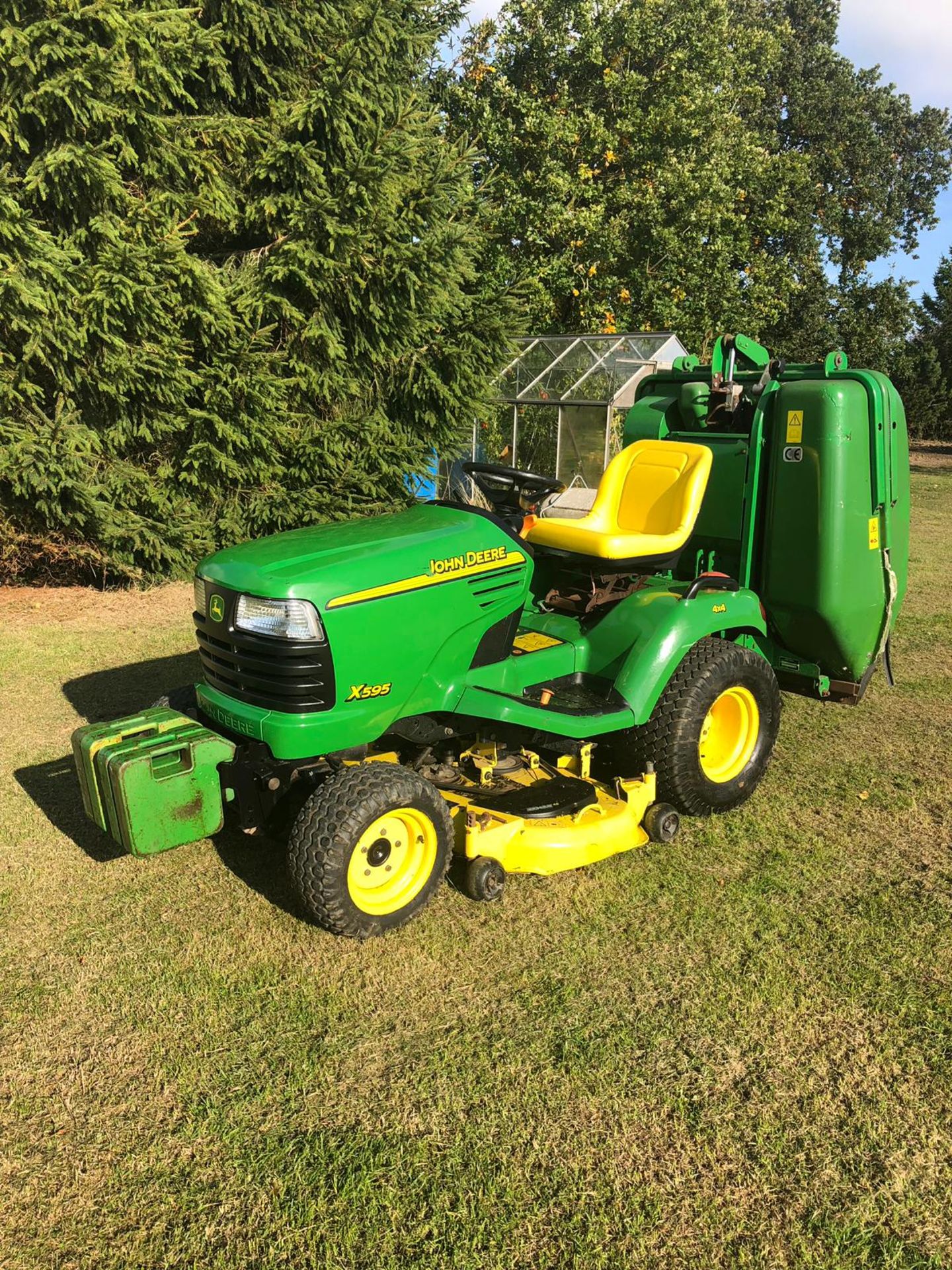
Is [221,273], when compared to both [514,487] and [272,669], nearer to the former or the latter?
[514,487]

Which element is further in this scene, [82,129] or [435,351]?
[435,351]

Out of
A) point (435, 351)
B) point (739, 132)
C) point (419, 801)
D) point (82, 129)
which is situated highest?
point (739, 132)

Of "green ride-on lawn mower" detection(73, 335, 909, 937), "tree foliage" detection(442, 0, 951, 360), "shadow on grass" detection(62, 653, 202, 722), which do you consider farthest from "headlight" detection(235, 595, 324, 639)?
"tree foliage" detection(442, 0, 951, 360)

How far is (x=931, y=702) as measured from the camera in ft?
19.2

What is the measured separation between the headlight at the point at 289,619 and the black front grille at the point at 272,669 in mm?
26

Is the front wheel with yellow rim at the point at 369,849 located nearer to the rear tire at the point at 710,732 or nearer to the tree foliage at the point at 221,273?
the rear tire at the point at 710,732

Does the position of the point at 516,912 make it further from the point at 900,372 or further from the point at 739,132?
the point at 900,372

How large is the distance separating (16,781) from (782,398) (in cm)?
412

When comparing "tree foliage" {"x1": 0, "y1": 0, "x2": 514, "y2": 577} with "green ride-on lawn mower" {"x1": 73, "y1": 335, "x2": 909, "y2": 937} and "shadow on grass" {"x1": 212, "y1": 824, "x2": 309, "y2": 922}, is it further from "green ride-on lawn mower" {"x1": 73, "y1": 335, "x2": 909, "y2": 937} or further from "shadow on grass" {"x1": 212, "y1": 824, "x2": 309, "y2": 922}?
"shadow on grass" {"x1": 212, "y1": 824, "x2": 309, "y2": 922}

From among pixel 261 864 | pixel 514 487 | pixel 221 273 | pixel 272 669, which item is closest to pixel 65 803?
pixel 261 864

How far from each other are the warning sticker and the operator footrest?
564mm

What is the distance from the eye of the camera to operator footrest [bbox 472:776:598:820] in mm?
3633

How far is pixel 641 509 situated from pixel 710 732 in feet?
3.66

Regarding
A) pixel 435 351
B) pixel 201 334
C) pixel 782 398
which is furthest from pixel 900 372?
pixel 782 398
